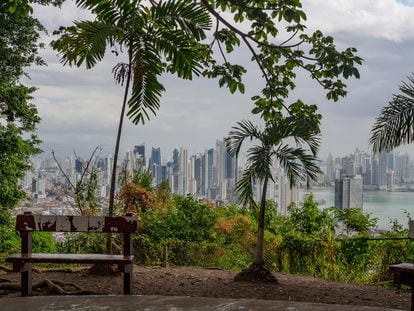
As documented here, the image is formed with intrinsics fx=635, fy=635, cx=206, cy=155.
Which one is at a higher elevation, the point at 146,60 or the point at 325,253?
the point at 146,60

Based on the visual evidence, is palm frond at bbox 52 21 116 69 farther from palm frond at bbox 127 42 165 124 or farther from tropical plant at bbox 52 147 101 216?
tropical plant at bbox 52 147 101 216

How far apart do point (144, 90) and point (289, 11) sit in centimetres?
172

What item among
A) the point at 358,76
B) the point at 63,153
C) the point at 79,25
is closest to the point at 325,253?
the point at 358,76

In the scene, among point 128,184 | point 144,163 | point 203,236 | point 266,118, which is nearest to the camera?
point 266,118

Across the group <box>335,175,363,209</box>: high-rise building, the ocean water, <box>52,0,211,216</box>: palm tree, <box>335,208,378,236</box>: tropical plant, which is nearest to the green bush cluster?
<box>335,208,378,236</box>: tropical plant

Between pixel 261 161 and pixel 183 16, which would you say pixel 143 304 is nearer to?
pixel 261 161

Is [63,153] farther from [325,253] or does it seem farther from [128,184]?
[325,253]

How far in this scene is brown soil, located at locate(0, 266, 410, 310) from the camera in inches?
247

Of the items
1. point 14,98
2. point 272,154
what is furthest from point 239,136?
point 14,98

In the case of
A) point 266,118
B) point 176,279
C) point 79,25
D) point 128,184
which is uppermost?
point 79,25

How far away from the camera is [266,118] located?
796 cm

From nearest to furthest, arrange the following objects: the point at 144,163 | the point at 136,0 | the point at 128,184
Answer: the point at 136,0 → the point at 128,184 → the point at 144,163

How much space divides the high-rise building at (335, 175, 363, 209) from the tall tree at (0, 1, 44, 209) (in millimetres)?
5225

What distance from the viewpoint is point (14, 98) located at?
1055 cm
